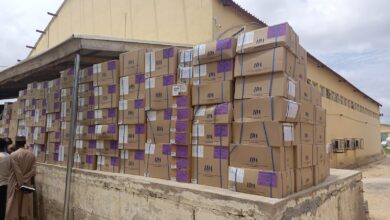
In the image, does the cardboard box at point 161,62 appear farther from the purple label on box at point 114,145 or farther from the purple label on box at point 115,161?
the purple label on box at point 115,161

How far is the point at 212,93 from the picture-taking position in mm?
4234

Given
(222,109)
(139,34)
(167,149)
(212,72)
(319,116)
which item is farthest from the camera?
(139,34)

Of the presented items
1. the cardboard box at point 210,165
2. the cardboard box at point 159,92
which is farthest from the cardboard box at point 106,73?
the cardboard box at point 210,165

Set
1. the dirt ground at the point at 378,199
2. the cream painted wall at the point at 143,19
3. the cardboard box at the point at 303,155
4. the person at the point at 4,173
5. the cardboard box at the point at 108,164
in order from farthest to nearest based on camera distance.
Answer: the cream painted wall at the point at 143,19 < the dirt ground at the point at 378,199 < the person at the point at 4,173 < the cardboard box at the point at 108,164 < the cardboard box at the point at 303,155

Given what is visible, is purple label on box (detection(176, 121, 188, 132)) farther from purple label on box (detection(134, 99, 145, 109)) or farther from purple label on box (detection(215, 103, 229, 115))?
purple label on box (detection(134, 99, 145, 109))

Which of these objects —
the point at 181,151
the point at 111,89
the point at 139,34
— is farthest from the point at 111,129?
the point at 139,34

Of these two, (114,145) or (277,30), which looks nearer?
(277,30)

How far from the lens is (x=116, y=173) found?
17.8 ft

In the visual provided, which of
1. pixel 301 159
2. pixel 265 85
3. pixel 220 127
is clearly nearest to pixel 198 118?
pixel 220 127

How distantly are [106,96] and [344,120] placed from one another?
1883 centimetres

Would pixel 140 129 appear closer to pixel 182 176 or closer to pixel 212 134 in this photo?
pixel 182 176

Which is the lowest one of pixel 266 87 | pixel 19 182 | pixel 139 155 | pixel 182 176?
pixel 19 182

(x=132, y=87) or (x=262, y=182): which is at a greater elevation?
(x=132, y=87)

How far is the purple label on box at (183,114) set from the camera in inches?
175
